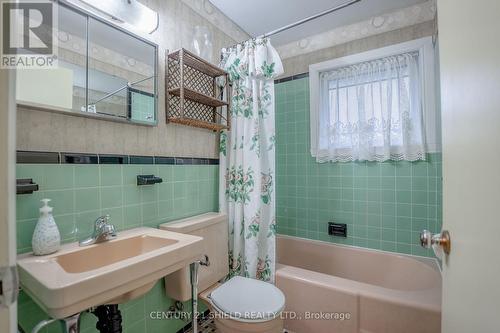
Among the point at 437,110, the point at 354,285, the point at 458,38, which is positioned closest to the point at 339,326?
the point at 354,285

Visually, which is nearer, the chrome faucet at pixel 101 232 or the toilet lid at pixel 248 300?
the chrome faucet at pixel 101 232

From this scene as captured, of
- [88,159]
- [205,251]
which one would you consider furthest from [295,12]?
[205,251]

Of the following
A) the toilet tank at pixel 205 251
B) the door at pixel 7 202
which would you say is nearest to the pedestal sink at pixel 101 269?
the toilet tank at pixel 205 251

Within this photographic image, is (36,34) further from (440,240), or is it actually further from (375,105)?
(375,105)

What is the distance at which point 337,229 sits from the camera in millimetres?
2205

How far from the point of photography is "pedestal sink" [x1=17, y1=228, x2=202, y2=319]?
68 centimetres

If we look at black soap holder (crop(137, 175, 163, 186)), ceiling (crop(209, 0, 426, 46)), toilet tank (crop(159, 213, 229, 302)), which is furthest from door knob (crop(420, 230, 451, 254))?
ceiling (crop(209, 0, 426, 46))

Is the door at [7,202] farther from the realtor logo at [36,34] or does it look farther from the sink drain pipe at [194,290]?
the sink drain pipe at [194,290]

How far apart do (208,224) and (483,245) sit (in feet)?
4.48

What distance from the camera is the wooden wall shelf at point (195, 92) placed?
1.49 meters

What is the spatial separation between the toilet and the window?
1292mm

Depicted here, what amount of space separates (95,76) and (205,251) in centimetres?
118

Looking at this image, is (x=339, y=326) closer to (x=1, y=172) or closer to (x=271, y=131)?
(x=271, y=131)

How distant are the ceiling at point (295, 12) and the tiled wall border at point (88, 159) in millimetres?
1333
